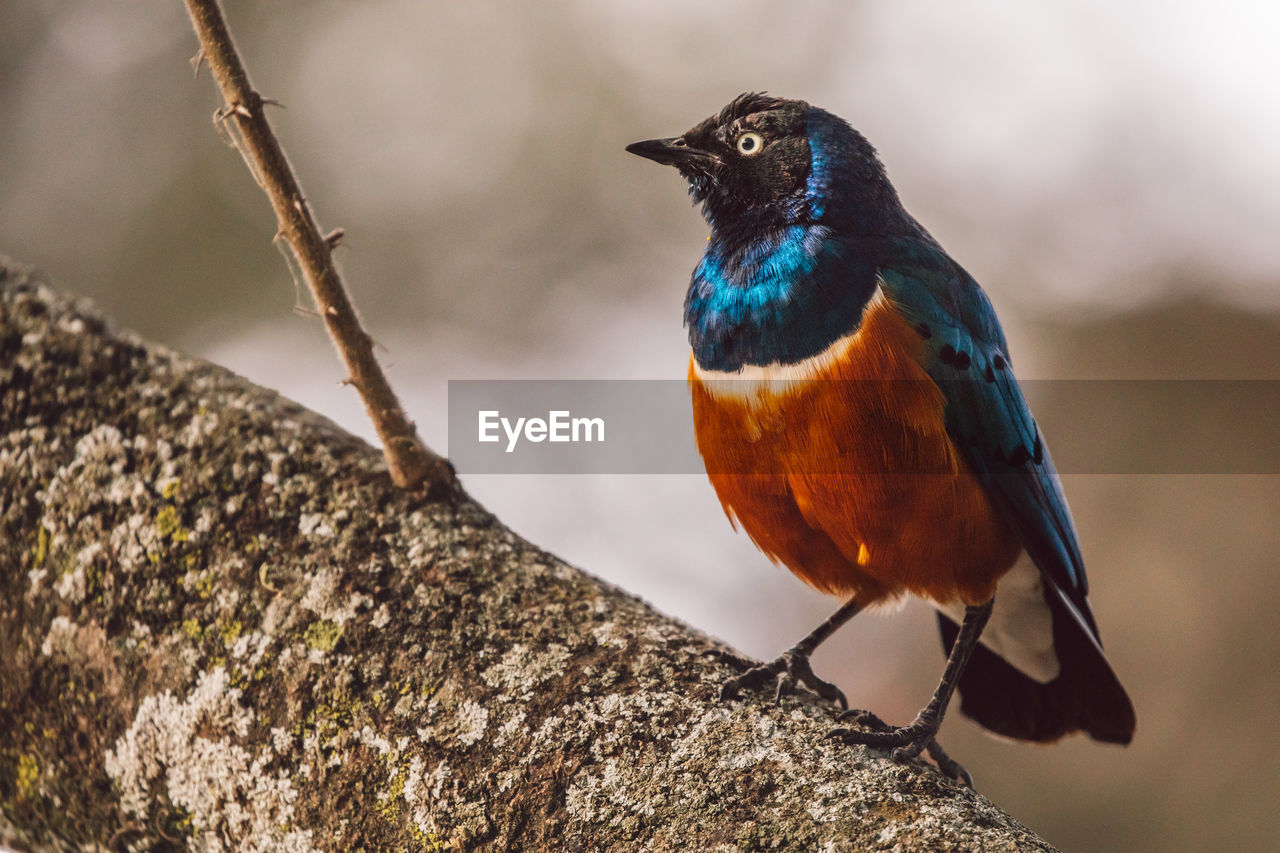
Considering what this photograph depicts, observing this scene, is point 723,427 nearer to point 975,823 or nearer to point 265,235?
point 975,823

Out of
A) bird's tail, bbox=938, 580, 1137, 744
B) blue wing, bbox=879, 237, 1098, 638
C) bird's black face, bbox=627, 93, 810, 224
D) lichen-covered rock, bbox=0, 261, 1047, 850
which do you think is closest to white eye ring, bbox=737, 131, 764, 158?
bird's black face, bbox=627, 93, 810, 224

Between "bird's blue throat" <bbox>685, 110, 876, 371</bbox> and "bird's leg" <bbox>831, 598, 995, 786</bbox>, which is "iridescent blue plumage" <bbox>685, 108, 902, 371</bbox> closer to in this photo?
Answer: "bird's blue throat" <bbox>685, 110, 876, 371</bbox>

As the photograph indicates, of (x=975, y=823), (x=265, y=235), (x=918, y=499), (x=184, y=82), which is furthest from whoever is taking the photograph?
(x=184, y=82)

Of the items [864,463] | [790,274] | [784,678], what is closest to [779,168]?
[790,274]

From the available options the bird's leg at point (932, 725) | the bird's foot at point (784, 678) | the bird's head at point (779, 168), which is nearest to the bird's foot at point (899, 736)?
the bird's leg at point (932, 725)

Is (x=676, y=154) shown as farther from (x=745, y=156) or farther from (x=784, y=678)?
(x=784, y=678)

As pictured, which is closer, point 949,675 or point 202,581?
point 202,581

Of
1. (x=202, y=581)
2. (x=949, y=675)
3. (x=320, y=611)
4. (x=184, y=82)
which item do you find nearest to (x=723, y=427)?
(x=949, y=675)
